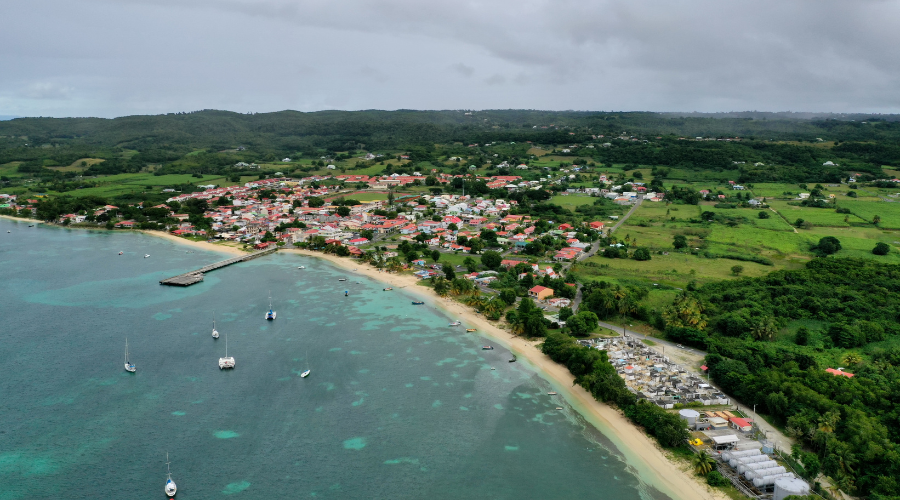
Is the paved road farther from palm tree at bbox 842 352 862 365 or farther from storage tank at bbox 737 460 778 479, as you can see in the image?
storage tank at bbox 737 460 778 479

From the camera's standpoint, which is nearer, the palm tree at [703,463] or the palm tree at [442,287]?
the palm tree at [703,463]

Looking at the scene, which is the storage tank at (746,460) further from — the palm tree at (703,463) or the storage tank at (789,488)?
the storage tank at (789,488)

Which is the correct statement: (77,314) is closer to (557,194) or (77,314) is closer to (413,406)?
(413,406)

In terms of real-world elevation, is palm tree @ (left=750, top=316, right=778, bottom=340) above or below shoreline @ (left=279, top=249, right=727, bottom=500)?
above

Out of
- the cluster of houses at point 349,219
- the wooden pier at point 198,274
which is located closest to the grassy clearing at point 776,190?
the cluster of houses at point 349,219

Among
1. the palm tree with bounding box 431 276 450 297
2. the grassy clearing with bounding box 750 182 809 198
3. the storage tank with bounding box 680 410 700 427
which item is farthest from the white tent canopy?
the grassy clearing with bounding box 750 182 809 198

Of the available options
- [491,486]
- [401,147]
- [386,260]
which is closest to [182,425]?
[491,486]
